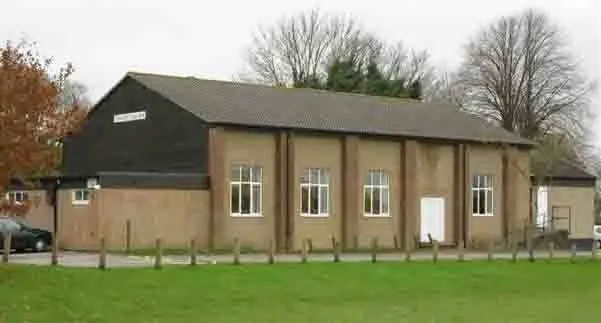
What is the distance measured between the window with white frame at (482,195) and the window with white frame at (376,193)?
5563mm

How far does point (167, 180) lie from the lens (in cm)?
4609

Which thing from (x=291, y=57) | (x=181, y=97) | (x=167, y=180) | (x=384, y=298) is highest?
(x=291, y=57)

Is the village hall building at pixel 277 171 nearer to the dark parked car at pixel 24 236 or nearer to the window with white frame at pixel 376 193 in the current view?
the window with white frame at pixel 376 193

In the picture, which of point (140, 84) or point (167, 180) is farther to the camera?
point (140, 84)

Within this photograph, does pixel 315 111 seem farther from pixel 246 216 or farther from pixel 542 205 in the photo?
pixel 542 205

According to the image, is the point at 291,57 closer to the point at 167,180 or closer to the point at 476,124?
the point at 476,124

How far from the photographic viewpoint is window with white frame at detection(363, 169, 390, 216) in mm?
52438

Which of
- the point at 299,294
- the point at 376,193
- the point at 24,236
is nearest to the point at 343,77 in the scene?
the point at 376,193

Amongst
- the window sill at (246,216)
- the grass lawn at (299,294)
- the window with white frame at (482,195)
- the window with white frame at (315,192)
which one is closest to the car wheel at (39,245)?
the window sill at (246,216)

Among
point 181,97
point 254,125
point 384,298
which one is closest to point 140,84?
point 181,97

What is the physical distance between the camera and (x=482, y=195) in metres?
57.0

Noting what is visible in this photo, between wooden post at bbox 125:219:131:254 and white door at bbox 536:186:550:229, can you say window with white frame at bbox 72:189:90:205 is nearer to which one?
wooden post at bbox 125:219:131:254

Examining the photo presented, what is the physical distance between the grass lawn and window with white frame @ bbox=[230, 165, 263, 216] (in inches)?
502

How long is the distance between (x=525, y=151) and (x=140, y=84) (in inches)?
811
